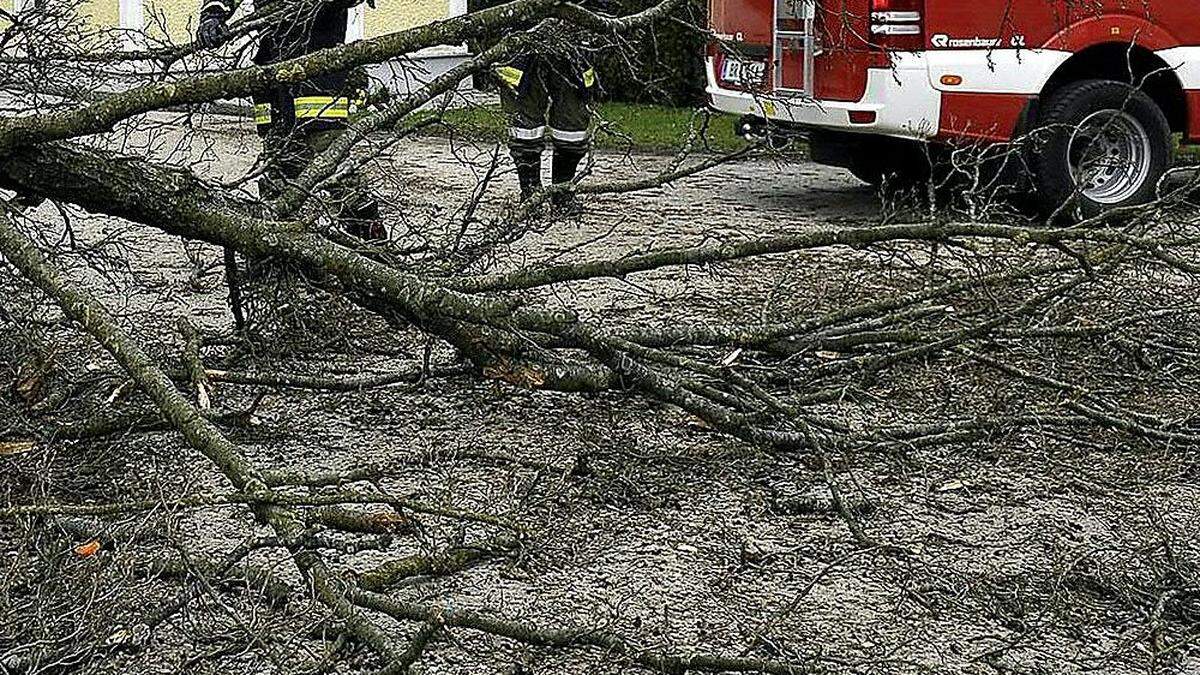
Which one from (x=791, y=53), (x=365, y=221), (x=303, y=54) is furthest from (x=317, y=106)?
(x=791, y=53)

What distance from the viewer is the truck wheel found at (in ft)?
25.5

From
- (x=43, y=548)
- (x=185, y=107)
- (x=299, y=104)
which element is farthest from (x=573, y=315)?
(x=299, y=104)

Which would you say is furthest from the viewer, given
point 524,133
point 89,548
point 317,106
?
point 524,133

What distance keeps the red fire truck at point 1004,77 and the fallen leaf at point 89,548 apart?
16.0ft

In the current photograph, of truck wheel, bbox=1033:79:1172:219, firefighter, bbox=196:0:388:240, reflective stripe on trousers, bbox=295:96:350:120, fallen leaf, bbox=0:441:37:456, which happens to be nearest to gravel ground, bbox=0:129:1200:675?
fallen leaf, bbox=0:441:37:456

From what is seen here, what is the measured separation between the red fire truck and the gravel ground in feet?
9.01

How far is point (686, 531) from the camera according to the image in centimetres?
369

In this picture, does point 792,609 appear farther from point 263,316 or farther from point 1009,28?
point 1009,28

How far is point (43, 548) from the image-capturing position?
2.78 m

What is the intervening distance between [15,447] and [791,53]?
16.2 ft

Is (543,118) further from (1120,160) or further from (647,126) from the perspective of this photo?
(647,126)

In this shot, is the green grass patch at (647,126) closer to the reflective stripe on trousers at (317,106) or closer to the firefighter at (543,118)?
the firefighter at (543,118)

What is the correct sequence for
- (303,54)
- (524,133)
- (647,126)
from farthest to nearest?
(647,126), (524,133), (303,54)

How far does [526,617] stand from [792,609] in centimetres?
50
